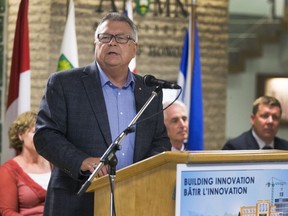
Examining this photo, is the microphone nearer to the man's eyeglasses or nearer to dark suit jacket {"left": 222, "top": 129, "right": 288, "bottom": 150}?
the man's eyeglasses

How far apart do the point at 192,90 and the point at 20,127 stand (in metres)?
2.32

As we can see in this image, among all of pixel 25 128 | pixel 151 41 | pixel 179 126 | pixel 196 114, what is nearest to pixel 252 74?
pixel 151 41

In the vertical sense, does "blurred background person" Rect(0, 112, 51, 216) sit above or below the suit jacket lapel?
below

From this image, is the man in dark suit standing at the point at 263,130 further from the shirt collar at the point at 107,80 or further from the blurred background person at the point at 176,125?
the shirt collar at the point at 107,80

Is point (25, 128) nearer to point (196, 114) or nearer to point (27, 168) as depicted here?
point (27, 168)

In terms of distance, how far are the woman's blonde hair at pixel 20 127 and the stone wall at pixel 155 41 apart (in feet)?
7.22

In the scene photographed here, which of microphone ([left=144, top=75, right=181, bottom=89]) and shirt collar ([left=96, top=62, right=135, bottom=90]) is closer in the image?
microphone ([left=144, top=75, right=181, bottom=89])

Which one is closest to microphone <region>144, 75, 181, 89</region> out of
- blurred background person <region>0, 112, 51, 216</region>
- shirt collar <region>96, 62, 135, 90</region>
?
shirt collar <region>96, 62, 135, 90</region>

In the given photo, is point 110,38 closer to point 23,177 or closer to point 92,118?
point 92,118

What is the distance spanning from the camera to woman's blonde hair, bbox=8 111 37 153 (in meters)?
5.22

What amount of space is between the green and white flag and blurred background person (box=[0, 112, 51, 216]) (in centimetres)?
123

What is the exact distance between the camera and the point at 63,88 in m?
3.74

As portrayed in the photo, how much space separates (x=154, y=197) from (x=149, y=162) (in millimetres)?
158

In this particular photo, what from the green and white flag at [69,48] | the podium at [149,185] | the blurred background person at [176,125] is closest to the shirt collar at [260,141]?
the blurred background person at [176,125]
